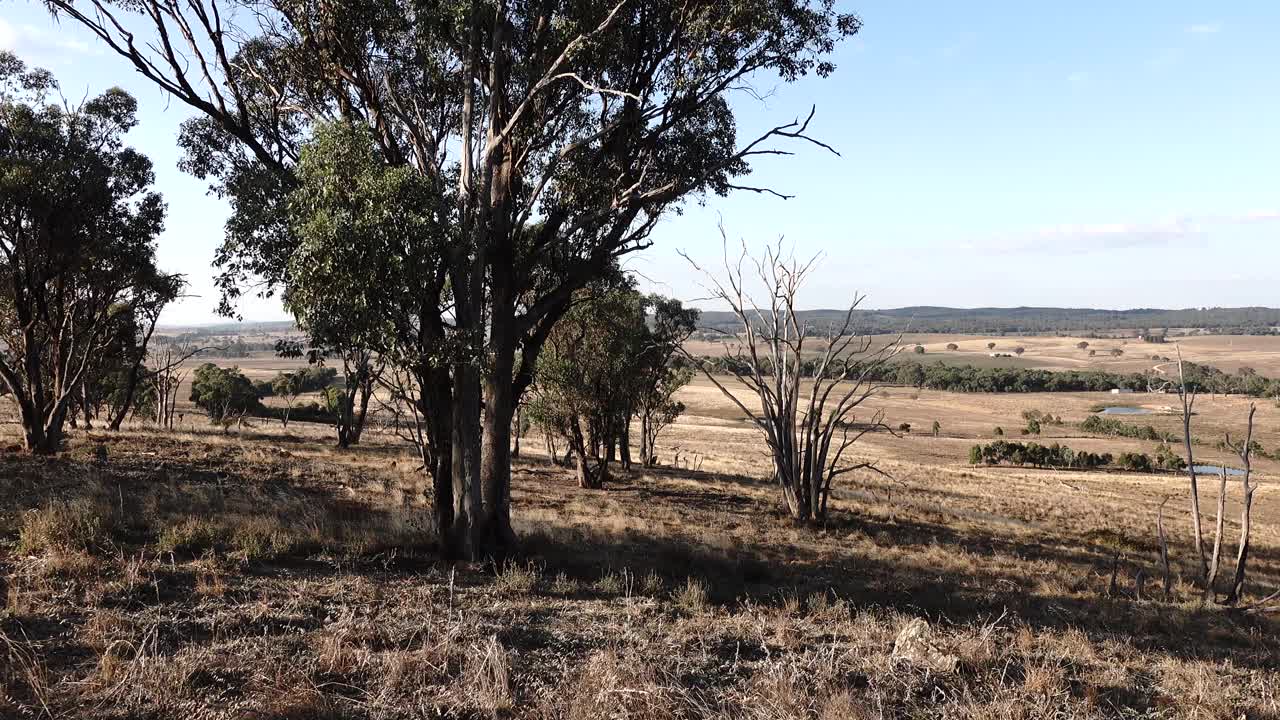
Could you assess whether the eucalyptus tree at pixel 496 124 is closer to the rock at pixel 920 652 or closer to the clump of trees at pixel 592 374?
the rock at pixel 920 652

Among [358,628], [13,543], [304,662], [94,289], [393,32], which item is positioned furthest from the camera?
[94,289]

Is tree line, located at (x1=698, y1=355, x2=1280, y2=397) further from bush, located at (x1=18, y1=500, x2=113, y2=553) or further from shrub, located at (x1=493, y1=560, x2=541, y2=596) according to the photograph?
bush, located at (x1=18, y1=500, x2=113, y2=553)

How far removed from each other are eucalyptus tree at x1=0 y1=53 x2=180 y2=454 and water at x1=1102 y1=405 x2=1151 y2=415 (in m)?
113

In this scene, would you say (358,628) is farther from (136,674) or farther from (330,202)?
(330,202)

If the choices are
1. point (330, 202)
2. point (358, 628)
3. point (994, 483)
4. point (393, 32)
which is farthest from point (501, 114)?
point (994, 483)

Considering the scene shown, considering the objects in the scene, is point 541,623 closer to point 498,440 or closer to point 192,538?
point 498,440

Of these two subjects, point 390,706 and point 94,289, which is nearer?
point 390,706

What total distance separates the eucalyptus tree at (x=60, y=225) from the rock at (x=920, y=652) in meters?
20.4

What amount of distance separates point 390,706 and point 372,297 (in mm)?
5095

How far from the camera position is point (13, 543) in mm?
8406

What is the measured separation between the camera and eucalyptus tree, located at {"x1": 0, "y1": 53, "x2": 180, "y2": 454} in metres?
17.6

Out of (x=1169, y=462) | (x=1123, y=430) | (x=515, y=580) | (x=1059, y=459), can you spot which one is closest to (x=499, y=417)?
(x=515, y=580)

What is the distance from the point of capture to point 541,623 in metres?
7.57

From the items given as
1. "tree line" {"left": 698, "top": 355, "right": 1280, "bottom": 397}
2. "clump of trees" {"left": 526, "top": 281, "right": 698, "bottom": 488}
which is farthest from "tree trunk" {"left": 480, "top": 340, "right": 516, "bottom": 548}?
"tree line" {"left": 698, "top": 355, "right": 1280, "bottom": 397}
